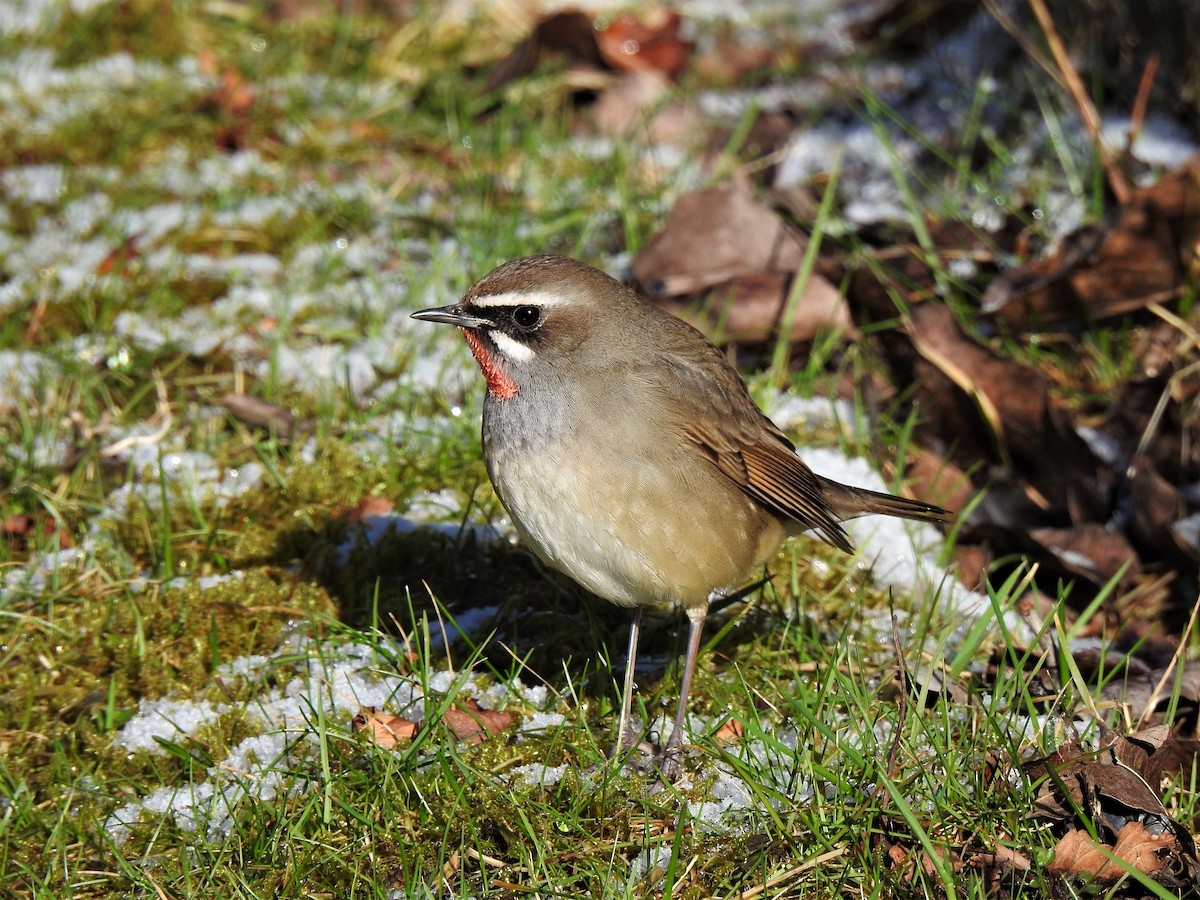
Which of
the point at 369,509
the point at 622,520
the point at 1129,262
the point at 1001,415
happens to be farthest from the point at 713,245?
the point at 622,520

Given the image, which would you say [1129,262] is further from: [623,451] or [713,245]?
[623,451]

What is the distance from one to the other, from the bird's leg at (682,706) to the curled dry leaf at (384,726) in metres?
0.91

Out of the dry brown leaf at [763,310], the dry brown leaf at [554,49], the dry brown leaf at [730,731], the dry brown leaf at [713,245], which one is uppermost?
the dry brown leaf at [554,49]

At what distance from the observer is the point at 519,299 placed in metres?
4.98

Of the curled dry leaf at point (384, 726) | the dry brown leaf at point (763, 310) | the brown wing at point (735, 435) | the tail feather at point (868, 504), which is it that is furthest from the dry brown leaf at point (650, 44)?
the curled dry leaf at point (384, 726)

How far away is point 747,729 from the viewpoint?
15.9ft

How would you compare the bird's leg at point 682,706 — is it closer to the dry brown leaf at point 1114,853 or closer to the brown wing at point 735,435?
the brown wing at point 735,435

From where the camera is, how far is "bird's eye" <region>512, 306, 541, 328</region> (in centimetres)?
501

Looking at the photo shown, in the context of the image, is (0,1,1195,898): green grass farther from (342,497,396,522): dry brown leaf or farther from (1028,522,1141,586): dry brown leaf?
(1028,522,1141,586): dry brown leaf

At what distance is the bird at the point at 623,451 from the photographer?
4.77 meters

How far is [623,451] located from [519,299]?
0.69m

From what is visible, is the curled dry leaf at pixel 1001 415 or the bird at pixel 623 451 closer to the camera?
the bird at pixel 623 451

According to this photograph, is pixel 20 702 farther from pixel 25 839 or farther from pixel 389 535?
pixel 389 535

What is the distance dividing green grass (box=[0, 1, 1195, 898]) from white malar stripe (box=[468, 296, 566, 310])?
110 centimetres
